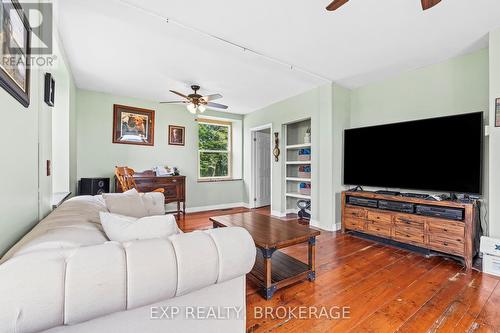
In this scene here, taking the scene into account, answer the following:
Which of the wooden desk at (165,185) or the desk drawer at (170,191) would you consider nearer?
the wooden desk at (165,185)

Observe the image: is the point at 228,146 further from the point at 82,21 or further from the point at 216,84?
the point at 82,21

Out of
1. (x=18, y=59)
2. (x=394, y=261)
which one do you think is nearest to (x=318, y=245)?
(x=394, y=261)

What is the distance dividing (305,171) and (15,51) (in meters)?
4.33

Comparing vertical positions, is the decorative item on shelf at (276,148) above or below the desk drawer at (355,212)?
above

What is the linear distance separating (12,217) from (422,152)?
12.6ft

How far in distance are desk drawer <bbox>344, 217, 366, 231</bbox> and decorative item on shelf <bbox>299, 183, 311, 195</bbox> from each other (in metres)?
1.20

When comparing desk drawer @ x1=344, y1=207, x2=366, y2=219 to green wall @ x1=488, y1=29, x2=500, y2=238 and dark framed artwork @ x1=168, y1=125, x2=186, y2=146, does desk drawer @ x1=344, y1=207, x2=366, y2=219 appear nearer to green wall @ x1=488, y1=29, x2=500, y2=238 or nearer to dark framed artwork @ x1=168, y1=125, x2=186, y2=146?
green wall @ x1=488, y1=29, x2=500, y2=238

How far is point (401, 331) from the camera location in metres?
1.49

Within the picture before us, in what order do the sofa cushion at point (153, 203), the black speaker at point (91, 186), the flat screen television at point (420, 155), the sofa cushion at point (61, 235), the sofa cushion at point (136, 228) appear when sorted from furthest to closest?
the black speaker at point (91, 186) → the flat screen television at point (420, 155) → the sofa cushion at point (153, 203) → the sofa cushion at point (136, 228) → the sofa cushion at point (61, 235)

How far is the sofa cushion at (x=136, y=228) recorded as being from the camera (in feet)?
3.62

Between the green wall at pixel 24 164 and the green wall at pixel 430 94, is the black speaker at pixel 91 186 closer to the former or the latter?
the green wall at pixel 24 164

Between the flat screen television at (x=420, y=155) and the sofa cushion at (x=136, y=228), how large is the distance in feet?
10.3

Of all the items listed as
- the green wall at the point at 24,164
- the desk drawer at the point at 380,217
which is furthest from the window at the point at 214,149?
the green wall at the point at 24,164

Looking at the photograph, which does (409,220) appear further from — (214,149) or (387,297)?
(214,149)
